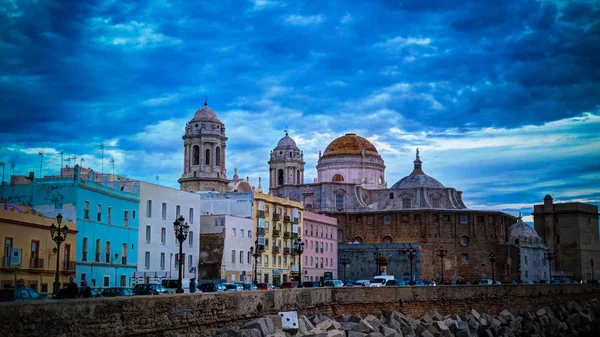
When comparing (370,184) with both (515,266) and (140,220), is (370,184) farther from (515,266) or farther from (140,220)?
(140,220)

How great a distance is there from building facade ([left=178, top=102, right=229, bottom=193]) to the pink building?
15.7 meters

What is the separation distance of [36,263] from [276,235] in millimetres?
31872

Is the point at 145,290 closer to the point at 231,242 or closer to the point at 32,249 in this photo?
the point at 32,249

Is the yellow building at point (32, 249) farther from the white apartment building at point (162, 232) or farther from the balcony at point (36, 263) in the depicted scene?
the white apartment building at point (162, 232)

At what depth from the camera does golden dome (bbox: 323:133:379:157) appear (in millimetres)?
100188

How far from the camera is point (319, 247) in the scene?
75.2 m

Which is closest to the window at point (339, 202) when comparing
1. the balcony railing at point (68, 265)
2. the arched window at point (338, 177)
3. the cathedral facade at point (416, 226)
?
the cathedral facade at point (416, 226)

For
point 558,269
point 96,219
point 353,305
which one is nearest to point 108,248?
point 96,219

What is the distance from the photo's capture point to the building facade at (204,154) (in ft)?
289

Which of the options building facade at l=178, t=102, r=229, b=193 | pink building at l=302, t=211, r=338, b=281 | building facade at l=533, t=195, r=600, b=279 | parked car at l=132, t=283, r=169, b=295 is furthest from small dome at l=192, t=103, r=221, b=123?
parked car at l=132, t=283, r=169, b=295

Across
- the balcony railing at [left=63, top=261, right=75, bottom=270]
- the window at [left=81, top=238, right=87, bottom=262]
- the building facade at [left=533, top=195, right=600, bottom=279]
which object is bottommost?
the balcony railing at [left=63, top=261, right=75, bottom=270]

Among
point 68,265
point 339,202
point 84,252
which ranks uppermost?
point 339,202

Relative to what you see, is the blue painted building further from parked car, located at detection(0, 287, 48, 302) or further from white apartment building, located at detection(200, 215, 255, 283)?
parked car, located at detection(0, 287, 48, 302)

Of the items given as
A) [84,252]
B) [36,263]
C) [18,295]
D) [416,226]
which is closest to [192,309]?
[18,295]
